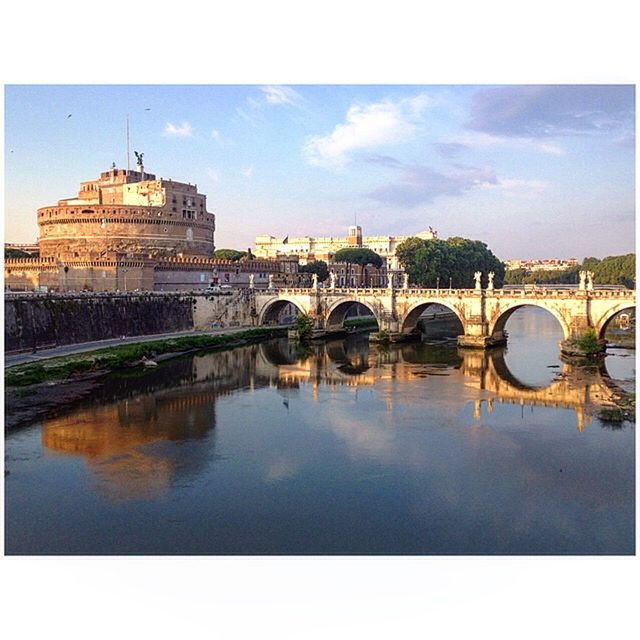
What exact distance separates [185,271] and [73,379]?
1615cm

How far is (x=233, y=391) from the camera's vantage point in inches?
782

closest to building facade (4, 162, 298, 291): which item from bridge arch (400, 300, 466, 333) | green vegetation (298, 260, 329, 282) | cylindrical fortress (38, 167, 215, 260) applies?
cylindrical fortress (38, 167, 215, 260)

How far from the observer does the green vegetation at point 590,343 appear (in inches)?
925

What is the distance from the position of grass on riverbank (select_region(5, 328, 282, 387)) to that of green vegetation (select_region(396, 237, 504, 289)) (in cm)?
1425

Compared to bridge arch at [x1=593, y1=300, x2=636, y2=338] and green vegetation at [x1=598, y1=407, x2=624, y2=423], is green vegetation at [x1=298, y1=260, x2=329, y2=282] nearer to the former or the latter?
Answer: bridge arch at [x1=593, y1=300, x2=636, y2=338]

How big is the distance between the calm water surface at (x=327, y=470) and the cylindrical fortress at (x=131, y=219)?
65.6ft

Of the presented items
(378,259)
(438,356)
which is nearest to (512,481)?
(438,356)

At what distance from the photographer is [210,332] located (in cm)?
3155

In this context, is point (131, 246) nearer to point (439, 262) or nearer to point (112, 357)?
point (112, 357)

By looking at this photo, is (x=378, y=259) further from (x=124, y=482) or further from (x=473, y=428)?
(x=124, y=482)

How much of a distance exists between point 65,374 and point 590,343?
1685 cm

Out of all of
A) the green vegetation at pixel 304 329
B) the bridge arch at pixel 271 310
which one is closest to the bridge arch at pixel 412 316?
the green vegetation at pixel 304 329

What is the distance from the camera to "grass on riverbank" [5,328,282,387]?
61.5 feet

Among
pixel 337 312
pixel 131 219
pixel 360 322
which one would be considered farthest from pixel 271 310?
pixel 131 219
